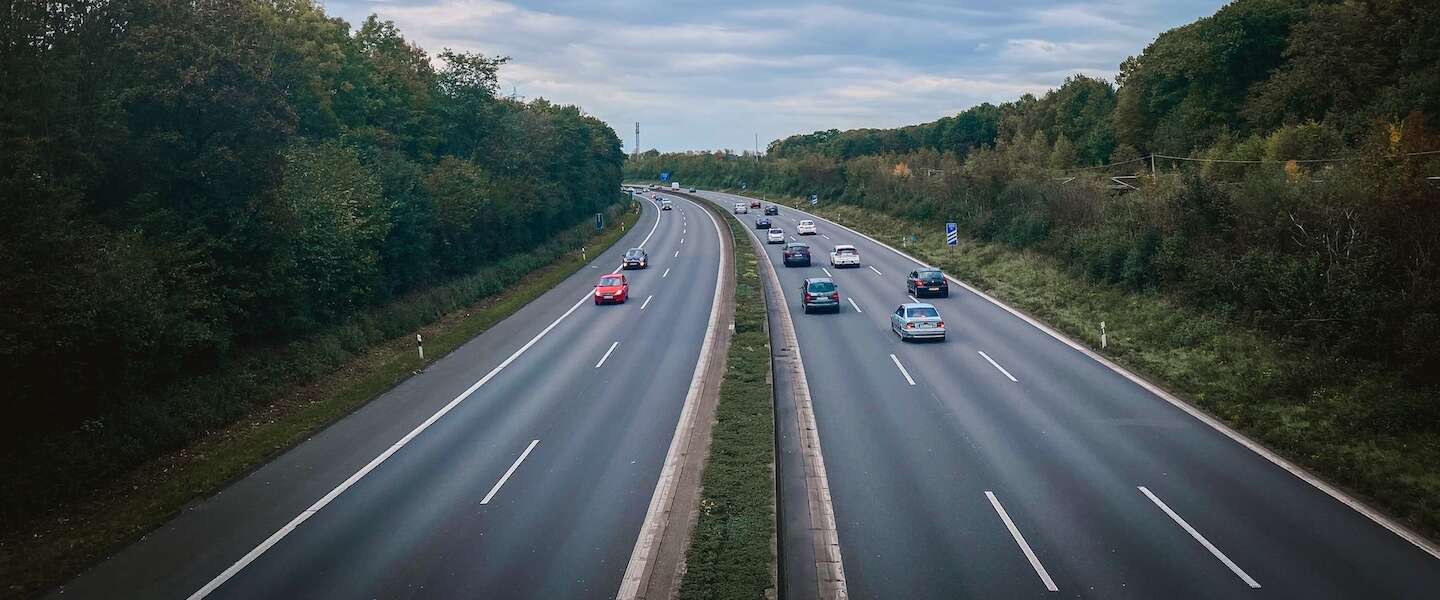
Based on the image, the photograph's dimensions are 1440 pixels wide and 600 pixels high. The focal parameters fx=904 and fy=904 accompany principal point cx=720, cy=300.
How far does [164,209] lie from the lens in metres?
23.2

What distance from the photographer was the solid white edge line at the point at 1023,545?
12.1 m

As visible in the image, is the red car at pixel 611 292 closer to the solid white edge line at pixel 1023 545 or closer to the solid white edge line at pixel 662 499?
the solid white edge line at pixel 662 499

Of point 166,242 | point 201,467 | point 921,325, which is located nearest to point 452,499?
point 201,467

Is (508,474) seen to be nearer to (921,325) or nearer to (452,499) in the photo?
(452,499)

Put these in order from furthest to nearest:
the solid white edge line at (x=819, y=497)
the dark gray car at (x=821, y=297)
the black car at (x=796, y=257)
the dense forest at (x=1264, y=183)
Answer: the black car at (x=796, y=257) < the dark gray car at (x=821, y=297) < the dense forest at (x=1264, y=183) < the solid white edge line at (x=819, y=497)

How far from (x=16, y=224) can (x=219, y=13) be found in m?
11.3

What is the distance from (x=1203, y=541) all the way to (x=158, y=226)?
79.9 feet

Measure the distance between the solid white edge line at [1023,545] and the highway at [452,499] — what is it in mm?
5791

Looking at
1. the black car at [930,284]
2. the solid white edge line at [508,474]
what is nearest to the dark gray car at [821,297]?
the black car at [930,284]

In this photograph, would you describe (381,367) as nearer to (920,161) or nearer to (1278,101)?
(1278,101)

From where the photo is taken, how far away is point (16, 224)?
15.8m

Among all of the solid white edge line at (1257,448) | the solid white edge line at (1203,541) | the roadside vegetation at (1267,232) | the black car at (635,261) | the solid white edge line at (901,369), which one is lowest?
the black car at (635,261)

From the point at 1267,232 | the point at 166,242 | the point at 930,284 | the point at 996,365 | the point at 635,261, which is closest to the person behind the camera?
the point at 166,242

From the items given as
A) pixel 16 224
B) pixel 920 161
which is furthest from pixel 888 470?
pixel 920 161
